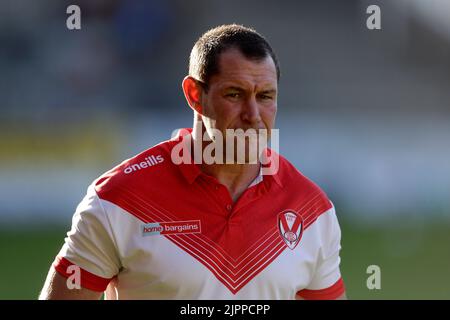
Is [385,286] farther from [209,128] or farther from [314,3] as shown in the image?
[314,3]

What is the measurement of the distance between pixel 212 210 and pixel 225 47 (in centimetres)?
52

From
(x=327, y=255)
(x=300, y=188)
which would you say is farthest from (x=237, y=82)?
(x=327, y=255)

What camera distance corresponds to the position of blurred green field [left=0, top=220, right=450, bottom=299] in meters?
5.82

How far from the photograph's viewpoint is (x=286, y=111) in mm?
9219

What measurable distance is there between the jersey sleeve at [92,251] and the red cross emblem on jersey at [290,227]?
54 cm

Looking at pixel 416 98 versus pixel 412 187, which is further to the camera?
pixel 416 98

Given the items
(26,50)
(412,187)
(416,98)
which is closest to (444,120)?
(416,98)

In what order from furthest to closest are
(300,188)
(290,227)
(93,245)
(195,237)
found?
(300,188)
(290,227)
(195,237)
(93,245)

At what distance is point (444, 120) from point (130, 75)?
3900 millimetres

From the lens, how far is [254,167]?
260 centimetres

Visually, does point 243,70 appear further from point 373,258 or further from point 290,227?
point 373,258

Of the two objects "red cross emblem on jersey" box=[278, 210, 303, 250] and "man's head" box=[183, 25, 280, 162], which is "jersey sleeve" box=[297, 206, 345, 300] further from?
"man's head" box=[183, 25, 280, 162]

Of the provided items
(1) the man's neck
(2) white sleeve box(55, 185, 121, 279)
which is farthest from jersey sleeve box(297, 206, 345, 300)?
(2) white sleeve box(55, 185, 121, 279)

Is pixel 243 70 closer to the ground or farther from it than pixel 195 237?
farther from it
